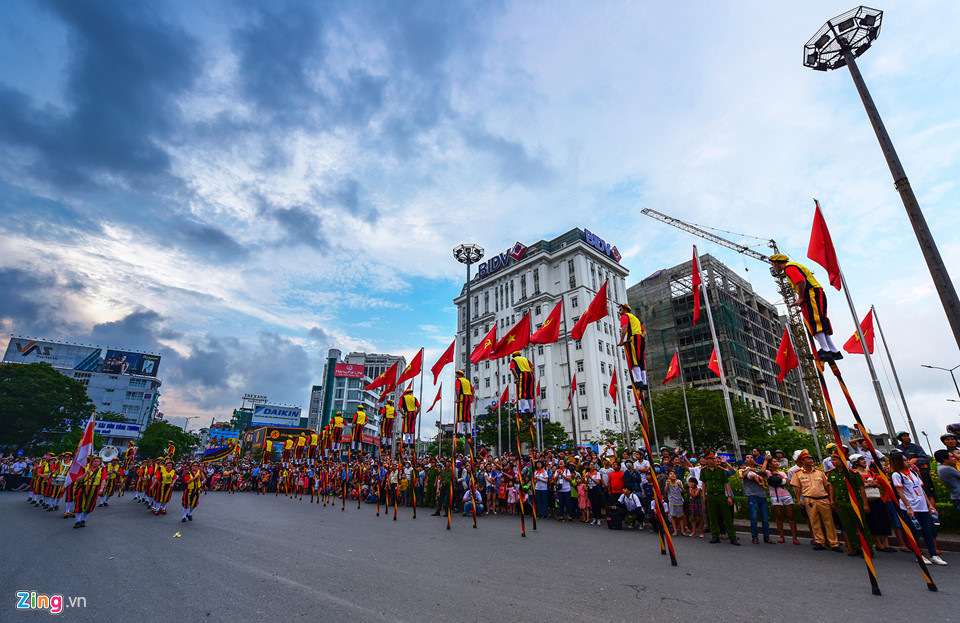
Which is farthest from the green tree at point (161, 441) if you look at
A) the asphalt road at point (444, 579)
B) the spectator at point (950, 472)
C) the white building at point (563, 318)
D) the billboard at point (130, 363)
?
the spectator at point (950, 472)

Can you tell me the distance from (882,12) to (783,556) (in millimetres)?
11716

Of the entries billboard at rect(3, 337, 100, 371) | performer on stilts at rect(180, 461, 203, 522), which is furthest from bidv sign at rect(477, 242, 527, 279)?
billboard at rect(3, 337, 100, 371)

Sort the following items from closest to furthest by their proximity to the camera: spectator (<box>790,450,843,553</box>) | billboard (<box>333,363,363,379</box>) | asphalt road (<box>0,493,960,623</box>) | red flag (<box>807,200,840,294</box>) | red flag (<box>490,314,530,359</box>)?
asphalt road (<box>0,493,960,623</box>), spectator (<box>790,450,843,553</box>), red flag (<box>807,200,840,294</box>), red flag (<box>490,314,530,359</box>), billboard (<box>333,363,363,379</box>)

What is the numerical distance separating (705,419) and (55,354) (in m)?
119

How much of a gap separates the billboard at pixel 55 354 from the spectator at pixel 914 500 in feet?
387

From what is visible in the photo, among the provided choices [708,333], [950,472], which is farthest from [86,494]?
[708,333]

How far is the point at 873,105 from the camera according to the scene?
31.6 feet

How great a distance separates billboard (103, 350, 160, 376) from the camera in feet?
296

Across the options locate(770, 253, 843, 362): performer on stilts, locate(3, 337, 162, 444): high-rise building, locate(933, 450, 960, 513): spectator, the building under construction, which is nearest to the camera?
locate(770, 253, 843, 362): performer on stilts

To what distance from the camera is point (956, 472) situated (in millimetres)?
7578

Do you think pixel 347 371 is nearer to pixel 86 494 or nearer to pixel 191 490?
pixel 191 490

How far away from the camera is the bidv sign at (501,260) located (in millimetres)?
73312

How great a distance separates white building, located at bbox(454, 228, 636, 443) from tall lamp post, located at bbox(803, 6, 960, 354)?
136 ft

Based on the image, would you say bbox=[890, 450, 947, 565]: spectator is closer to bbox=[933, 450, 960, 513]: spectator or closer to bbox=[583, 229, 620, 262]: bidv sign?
bbox=[933, 450, 960, 513]: spectator
